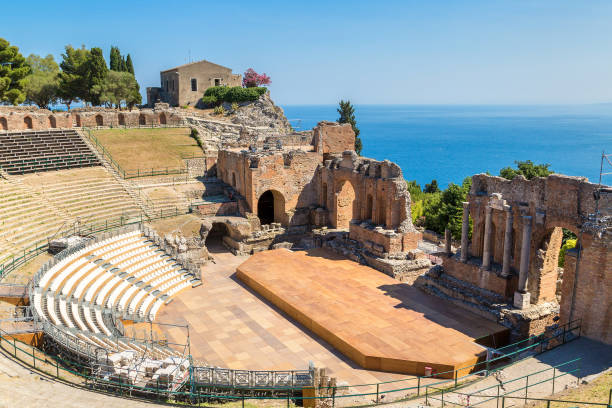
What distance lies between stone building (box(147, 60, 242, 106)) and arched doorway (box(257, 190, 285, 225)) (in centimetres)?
3391

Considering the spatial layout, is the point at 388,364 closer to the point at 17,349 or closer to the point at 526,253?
the point at 526,253

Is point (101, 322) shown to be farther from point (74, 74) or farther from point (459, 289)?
point (74, 74)

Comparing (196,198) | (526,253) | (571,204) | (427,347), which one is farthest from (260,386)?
(196,198)

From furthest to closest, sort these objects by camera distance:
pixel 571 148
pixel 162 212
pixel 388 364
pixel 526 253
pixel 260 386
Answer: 1. pixel 571 148
2. pixel 162 212
3. pixel 526 253
4. pixel 388 364
5. pixel 260 386

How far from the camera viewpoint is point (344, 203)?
3350cm

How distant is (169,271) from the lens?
84.9ft

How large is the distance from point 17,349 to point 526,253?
18143mm

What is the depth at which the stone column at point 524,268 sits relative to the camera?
1922cm

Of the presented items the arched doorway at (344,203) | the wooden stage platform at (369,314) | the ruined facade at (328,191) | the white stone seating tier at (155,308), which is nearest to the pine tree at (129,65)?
the ruined facade at (328,191)

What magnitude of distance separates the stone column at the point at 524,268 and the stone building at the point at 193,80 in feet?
176

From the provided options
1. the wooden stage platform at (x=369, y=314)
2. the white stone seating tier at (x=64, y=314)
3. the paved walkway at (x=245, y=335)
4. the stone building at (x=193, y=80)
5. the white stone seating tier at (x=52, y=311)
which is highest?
the stone building at (x=193, y=80)

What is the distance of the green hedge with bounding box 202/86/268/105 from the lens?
208ft

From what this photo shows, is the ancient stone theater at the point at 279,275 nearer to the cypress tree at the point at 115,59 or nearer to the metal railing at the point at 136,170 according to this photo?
the metal railing at the point at 136,170

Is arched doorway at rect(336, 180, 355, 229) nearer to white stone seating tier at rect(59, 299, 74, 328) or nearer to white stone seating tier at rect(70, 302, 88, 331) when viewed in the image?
white stone seating tier at rect(70, 302, 88, 331)
